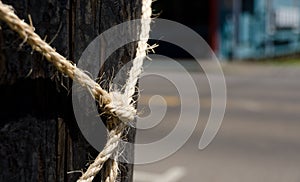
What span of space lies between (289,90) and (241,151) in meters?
6.45

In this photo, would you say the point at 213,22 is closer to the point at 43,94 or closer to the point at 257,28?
the point at 257,28

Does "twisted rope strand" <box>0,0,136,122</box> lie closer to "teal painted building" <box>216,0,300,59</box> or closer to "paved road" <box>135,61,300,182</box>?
"paved road" <box>135,61,300,182</box>

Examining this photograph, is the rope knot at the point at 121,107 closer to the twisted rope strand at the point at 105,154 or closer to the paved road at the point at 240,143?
the twisted rope strand at the point at 105,154

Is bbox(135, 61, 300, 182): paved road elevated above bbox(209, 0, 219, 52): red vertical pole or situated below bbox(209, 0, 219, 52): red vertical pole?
below

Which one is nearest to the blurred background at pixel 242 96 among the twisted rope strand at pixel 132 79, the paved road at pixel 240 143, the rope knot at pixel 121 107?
the paved road at pixel 240 143

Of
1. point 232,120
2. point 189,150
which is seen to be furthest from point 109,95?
point 232,120

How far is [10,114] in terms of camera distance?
3.47 ft

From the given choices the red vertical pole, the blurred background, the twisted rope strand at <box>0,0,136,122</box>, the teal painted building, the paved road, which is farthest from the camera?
the teal painted building

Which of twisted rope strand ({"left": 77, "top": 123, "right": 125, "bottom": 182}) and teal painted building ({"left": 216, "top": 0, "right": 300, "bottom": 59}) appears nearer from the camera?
twisted rope strand ({"left": 77, "top": 123, "right": 125, "bottom": 182})

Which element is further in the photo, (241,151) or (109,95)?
(241,151)

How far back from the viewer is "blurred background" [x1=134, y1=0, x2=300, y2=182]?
19.3 ft

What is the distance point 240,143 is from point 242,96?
4591 mm

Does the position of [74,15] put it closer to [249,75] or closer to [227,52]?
[249,75]

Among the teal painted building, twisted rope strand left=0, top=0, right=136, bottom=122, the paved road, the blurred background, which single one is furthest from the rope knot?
the teal painted building
